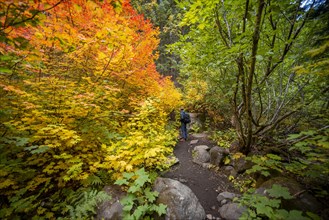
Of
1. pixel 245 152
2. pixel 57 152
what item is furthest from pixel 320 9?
pixel 57 152

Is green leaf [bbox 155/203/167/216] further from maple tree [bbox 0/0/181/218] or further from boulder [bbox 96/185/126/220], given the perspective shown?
maple tree [bbox 0/0/181/218]

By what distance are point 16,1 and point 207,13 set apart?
3.42 m

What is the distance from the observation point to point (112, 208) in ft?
12.1

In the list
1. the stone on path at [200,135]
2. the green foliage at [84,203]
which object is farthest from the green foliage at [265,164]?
the stone on path at [200,135]

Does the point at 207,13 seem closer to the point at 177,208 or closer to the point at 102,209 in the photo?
the point at 177,208

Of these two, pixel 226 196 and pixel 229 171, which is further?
pixel 229 171

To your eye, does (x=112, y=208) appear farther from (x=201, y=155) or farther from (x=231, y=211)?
(x=201, y=155)

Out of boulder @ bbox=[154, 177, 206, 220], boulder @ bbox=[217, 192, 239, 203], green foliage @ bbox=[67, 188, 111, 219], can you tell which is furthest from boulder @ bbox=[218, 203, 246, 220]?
green foliage @ bbox=[67, 188, 111, 219]

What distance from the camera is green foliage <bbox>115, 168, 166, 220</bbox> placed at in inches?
133

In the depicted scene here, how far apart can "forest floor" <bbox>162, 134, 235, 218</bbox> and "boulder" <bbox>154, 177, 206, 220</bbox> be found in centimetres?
59

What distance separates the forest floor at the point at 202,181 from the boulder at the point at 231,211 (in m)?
0.17

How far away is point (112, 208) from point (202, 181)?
9.95 feet

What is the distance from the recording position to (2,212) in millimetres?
3289

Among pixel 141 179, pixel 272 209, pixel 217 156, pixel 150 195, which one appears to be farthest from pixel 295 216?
pixel 217 156
